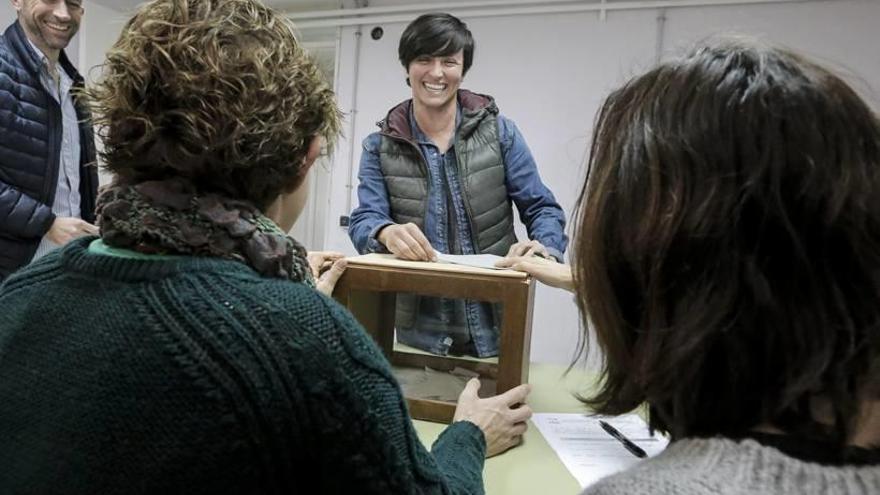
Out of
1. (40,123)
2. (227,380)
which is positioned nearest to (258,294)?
(227,380)

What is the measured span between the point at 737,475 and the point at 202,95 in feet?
1.88

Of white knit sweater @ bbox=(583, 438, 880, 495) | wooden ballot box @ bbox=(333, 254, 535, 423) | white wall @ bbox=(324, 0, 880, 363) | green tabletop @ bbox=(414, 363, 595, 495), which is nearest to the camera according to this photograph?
white knit sweater @ bbox=(583, 438, 880, 495)

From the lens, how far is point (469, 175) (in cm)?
163

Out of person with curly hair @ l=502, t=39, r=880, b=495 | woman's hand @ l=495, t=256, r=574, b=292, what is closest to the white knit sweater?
person with curly hair @ l=502, t=39, r=880, b=495

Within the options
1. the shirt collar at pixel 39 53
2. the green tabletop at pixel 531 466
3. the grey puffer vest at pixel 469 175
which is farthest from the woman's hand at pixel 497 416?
the shirt collar at pixel 39 53

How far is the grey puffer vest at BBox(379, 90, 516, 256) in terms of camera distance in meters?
1.64

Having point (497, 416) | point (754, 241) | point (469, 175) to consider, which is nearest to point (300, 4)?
point (469, 175)

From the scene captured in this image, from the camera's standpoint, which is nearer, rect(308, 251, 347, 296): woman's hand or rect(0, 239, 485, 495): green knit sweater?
rect(0, 239, 485, 495): green knit sweater

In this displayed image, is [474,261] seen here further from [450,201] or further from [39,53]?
[39,53]

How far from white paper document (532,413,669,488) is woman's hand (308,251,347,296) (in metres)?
0.47

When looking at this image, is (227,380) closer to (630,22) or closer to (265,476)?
(265,476)

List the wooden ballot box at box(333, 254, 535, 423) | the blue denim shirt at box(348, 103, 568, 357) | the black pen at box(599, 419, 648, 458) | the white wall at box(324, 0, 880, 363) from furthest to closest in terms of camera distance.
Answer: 1. the white wall at box(324, 0, 880, 363)
2. the blue denim shirt at box(348, 103, 568, 357)
3. the wooden ballot box at box(333, 254, 535, 423)
4. the black pen at box(599, 419, 648, 458)

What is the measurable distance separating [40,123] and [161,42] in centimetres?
152

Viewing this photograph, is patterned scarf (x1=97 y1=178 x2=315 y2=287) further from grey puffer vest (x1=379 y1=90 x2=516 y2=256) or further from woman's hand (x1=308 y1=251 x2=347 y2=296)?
grey puffer vest (x1=379 y1=90 x2=516 y2=256)
